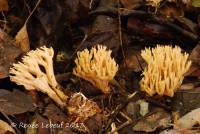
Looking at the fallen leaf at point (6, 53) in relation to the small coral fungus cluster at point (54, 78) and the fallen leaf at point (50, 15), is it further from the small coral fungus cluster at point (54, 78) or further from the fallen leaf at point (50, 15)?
the fallen leaf at point (50, 15)

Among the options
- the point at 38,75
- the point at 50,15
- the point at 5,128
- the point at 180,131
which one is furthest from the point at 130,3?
the point at 5,128

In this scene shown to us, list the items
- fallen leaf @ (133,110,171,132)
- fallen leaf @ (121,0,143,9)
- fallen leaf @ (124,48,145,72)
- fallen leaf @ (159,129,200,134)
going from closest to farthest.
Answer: fallen leaf @ (159,129,200,134) → fallen leaf @ (133,110,171,132) → fallen leaf @ (124,48,145,72) → fallen leaf @ (121,0,143,9)

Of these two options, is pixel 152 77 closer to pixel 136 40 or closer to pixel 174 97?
pixel 174 97

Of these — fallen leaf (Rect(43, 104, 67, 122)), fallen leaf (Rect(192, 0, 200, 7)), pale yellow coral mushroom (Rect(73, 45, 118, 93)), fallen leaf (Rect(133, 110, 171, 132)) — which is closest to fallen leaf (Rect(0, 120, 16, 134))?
fallen leaf (Rect(43, 104, 67, 122))

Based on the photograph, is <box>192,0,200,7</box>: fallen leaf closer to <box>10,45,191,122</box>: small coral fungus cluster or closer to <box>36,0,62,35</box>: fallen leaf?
<box>10,45,191,122</box>: small coral fungus cluster

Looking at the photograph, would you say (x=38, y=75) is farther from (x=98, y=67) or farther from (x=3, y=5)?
(x=3, y=5)

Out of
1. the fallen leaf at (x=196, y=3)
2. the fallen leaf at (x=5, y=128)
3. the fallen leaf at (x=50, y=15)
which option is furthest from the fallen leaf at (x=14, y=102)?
the fallen leaf at (x=196, y=3)

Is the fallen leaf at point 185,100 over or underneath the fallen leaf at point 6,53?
underneath

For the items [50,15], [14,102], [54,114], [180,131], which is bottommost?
[180,131]
